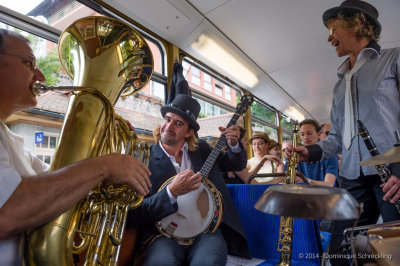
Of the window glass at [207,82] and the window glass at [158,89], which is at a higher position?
the window glass at [207,82]

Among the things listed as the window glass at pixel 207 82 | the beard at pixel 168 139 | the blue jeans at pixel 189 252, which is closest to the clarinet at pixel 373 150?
the blue jeans at pixel 189 252

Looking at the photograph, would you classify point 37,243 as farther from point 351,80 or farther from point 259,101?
point 259,101

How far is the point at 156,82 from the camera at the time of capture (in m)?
3.47

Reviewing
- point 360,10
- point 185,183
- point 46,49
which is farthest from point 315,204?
point 46,49

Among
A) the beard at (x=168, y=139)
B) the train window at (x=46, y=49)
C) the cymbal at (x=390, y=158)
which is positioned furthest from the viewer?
the beard at (x=168, y=139)

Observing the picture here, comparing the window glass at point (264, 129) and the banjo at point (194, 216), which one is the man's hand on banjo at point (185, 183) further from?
the window glass at point (264, 129)

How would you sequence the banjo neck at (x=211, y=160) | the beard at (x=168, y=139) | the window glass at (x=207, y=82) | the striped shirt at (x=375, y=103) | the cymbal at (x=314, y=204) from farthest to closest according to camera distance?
the window glass at (x=207, y=82) < the beard at (x=168, y=139) < the banjo neck at (x=211, y=160) < the striped shirt at (x=375, y=103) < the cymbal at (x=314, y=204)

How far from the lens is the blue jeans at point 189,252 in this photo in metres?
1.49

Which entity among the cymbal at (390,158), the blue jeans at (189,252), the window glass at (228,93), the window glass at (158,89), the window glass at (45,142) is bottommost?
the blue jeans at (189,252)

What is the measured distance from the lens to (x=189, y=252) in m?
1.67

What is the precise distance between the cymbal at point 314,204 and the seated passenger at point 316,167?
1.96m

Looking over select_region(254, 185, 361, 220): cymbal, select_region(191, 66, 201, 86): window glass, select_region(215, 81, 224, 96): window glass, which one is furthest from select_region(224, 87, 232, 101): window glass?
select_region(254, 185, 361, 220): cymbal

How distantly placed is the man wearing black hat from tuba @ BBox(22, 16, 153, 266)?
0.44 metres

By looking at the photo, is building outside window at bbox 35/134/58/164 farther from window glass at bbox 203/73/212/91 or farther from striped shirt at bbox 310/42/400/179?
window glass at bbox 203/73/212/91
